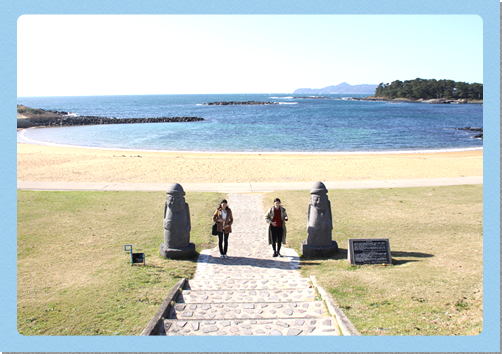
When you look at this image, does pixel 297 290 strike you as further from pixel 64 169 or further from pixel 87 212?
pixel 64 169

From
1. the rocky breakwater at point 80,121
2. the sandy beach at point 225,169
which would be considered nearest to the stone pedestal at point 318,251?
the sandy beach at point 225,169

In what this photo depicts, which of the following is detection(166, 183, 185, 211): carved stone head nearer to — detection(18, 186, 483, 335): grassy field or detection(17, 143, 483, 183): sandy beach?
detection(18, 186, 483, 335): grassy field

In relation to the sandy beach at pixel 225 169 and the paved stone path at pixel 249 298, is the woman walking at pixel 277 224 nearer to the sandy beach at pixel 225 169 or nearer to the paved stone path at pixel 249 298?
the paved stone path at pixel 249 298

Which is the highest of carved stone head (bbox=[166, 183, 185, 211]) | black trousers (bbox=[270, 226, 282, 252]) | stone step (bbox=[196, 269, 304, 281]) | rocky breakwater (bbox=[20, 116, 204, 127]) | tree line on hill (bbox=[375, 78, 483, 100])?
tree line on hill (bbox=[375, 78, 483, 100])

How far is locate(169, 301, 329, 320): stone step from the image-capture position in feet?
19.4

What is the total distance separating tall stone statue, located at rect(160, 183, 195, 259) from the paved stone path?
0.63m

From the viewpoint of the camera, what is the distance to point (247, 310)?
6.15 metres

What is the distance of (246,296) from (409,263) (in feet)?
14.1

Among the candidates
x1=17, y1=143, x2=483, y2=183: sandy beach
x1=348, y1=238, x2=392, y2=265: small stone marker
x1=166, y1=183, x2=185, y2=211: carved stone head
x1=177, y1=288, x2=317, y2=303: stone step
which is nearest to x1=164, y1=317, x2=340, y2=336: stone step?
x1=177, y1=288, x2=317, y2=303: stone step

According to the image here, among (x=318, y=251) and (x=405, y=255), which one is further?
(x=318, y=251)

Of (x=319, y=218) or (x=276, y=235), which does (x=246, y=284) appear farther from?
(x=319, y=218)

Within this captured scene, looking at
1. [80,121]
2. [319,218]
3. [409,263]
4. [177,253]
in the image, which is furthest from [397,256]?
[80,121]

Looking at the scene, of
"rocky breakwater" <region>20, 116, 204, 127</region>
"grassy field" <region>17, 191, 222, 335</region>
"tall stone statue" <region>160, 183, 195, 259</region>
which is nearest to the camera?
"grassy field" <region>17, 191, 222, 335</region>

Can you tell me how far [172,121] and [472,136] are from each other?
5578 centimetres
